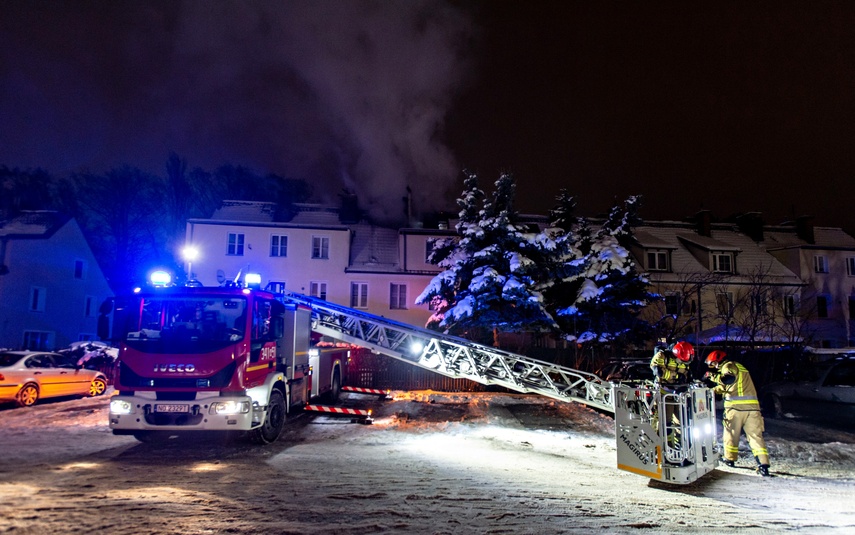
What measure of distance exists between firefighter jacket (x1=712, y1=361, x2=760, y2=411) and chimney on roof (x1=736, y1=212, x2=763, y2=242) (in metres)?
32.6

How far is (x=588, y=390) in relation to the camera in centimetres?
1047

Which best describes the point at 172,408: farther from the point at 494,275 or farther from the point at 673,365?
the point at 494,275

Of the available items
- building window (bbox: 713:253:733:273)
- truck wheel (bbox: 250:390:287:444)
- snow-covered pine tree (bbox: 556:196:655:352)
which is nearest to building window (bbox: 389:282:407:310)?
snow-covered pine tree (bbox: 556:196:655:352)

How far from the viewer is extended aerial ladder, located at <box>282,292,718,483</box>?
7.16 metres

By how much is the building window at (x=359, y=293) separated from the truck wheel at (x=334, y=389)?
13430 millimetres

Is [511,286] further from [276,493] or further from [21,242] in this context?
[21,242]

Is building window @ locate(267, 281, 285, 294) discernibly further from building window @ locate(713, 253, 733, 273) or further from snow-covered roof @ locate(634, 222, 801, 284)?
building window @ locate(713, 253, 733, 273)

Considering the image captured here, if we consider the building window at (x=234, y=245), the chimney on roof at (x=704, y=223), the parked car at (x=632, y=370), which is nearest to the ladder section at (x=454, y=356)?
the parked car at (x=632, y=370)

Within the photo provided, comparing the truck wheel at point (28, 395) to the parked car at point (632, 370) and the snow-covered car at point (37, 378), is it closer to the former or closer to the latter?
the snow-covered car at point (37, 378)

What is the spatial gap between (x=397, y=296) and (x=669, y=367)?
73.8 feet

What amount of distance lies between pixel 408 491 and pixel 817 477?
592 centimetres

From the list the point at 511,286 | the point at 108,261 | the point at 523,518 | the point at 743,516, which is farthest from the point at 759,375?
the point at 108,261

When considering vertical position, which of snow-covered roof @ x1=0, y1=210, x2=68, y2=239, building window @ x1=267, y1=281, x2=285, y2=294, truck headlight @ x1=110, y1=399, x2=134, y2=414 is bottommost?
truck headlight @ x1=110, y1=399, x2=134, y2=414

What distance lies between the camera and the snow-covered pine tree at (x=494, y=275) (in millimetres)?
20844
